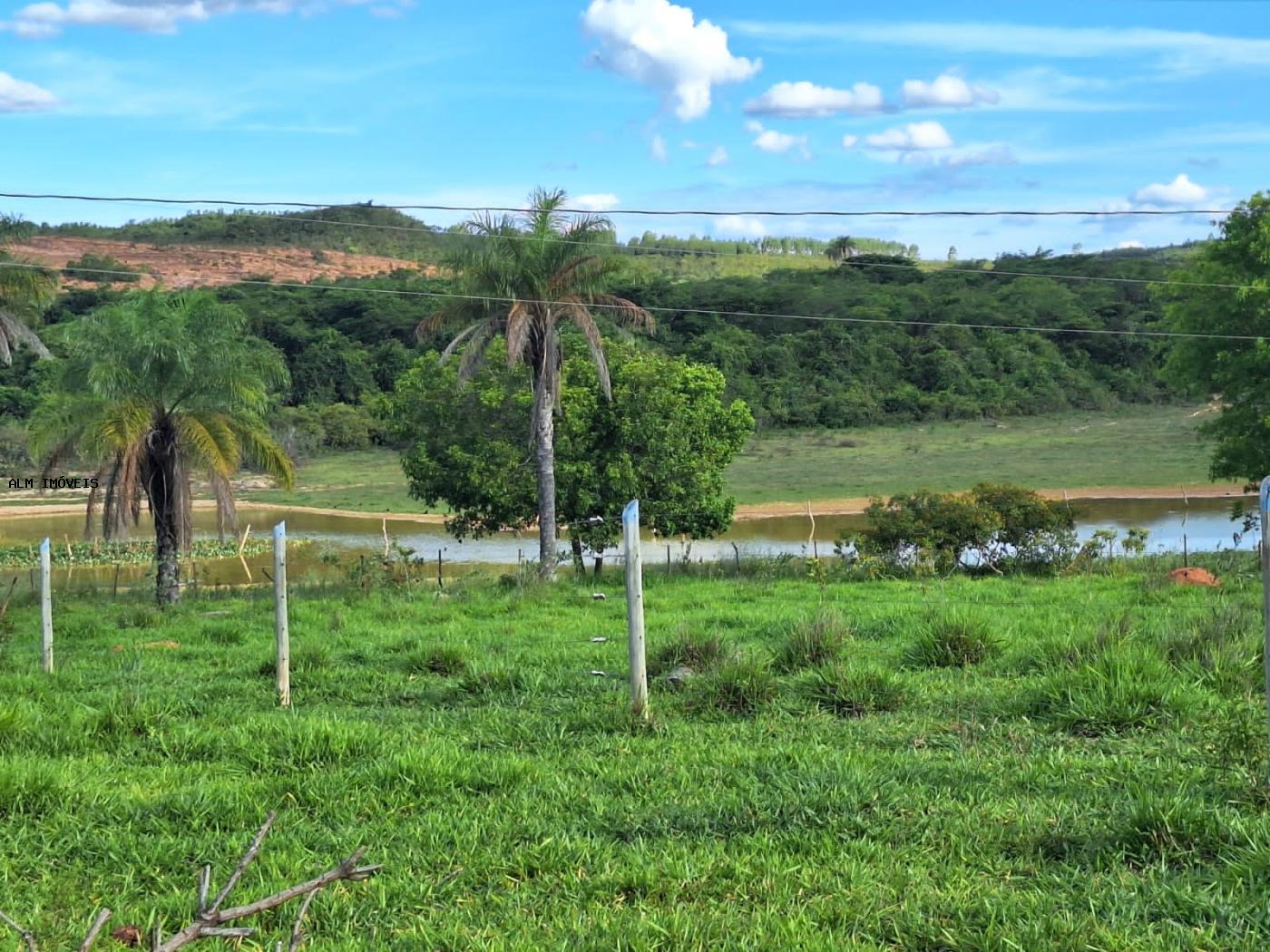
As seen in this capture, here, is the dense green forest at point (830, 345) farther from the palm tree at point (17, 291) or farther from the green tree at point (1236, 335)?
the palm tree at point (17, 291)

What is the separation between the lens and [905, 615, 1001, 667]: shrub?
1015cm

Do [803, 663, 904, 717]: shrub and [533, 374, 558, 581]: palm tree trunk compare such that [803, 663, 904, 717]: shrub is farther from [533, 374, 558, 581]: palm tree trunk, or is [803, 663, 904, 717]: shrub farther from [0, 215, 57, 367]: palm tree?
[0, 215, 57, 367]: palm tree

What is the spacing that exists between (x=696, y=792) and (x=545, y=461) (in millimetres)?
17860

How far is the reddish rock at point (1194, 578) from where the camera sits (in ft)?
53.4

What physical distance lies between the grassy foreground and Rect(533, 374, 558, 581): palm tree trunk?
12.4 metres

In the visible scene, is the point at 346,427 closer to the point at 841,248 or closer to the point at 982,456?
the point at 982,456

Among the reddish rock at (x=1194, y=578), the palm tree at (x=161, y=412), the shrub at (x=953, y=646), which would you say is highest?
the palm tree at (x=161, y=412)

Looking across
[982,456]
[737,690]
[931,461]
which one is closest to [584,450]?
[737,690]

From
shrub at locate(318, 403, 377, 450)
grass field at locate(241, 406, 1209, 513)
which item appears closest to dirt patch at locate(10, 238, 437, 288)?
shrub at locate(318, 403, 377, 450)

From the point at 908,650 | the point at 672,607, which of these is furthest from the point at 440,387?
the point at 908,650

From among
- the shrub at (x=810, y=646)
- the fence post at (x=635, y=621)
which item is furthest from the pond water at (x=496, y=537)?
the fence post at (x=635, y=621)

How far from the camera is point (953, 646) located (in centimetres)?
1028

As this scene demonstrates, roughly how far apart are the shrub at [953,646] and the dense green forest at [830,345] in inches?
1985

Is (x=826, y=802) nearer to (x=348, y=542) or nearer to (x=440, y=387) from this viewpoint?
(x=440, y=387)
